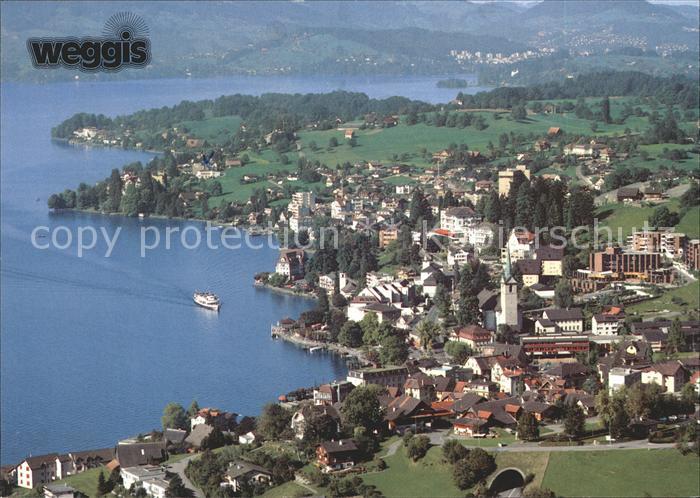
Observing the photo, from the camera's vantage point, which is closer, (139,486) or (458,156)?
(139,486)

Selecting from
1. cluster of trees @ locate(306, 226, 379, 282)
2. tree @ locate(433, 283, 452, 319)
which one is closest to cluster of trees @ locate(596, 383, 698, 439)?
tree @ locate(433, 283, 452, 319)

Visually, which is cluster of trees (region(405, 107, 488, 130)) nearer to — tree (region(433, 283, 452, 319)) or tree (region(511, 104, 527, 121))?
tree (region(511, 104, 527, 121))

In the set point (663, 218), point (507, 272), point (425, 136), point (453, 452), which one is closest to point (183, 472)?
point (453, 452)

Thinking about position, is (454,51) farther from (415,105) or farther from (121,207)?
(121,207)

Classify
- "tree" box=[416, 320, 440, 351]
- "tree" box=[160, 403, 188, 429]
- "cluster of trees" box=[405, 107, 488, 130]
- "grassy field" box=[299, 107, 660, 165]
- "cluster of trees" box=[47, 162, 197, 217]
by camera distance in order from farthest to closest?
"cluster of trees" box=[405, 107, 488, 130], "grassy field" box=[299, 107, 660, 165], "cluster of trees" box=[47, 162, 197, 217], "tree" box=[416, 320, 440, 351], "tree" box=[160, 403, 188, 429]

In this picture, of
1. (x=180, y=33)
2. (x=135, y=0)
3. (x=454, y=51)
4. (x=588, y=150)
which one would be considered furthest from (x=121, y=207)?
(x=135, y=0)

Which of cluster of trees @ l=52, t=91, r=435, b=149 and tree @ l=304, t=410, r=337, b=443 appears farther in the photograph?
cluster of trees @ l=52, t=91, r=435, b=149
